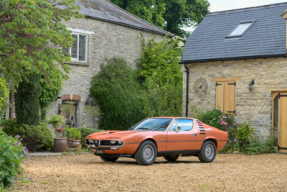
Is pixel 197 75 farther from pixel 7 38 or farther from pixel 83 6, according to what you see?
pixel 7 38

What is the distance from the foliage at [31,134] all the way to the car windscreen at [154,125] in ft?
12.0

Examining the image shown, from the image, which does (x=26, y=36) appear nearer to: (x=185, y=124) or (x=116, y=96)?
(x=185, y=124)

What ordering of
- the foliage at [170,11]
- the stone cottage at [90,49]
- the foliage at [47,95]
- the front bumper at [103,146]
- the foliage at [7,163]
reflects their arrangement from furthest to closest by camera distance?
1. the foliage at [170,11]
2. the stone cottage at [90,49]
3. the foliage at [47,95]
4. the front bumper at [103,146]
5. the foliage at [7,163]

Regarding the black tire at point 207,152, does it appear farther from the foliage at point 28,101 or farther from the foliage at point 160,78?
the foliage at point 160,78

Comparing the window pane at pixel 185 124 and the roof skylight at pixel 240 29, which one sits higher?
the roof skylight at pixel 240 29

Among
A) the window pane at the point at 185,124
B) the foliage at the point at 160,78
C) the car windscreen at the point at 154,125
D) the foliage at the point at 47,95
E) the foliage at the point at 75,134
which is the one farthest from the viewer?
the foliage at the point at 160,78

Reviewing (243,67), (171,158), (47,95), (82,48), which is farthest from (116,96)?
(171,158)

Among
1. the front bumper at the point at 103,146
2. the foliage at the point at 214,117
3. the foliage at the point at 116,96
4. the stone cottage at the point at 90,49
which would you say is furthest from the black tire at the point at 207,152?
the stone cottage at the point at 90,49

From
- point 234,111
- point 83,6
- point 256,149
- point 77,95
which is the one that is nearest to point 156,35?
point 83,6

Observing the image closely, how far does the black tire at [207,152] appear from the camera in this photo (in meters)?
11.8

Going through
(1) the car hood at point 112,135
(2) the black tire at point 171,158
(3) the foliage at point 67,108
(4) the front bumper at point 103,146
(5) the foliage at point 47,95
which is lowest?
(2) the black tire at point 171,158

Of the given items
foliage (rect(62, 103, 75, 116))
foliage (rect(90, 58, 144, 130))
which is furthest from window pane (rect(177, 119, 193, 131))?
foliage (rect(62, 103, 75, 116))

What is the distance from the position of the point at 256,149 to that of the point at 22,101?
28.0ft

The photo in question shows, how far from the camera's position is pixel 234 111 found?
1678cm
